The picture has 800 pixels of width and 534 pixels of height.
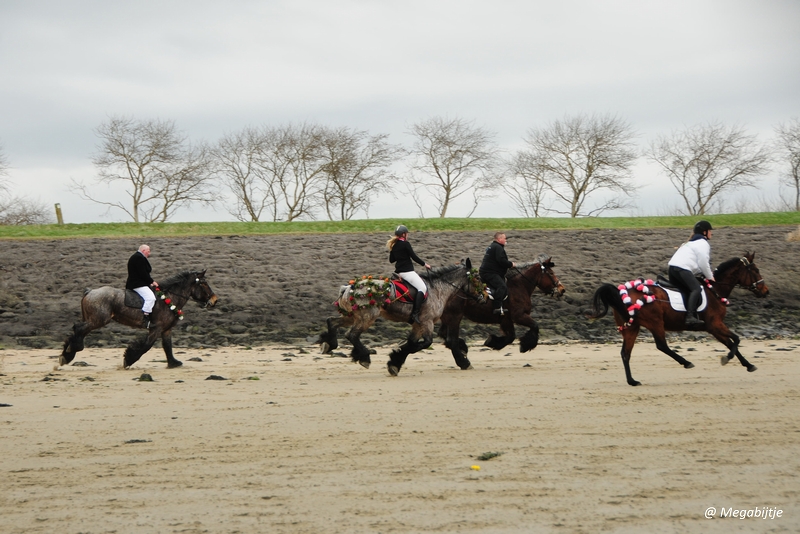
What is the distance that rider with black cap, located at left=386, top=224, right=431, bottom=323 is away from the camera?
13.7 meters

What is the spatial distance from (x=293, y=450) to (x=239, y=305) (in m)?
13.1

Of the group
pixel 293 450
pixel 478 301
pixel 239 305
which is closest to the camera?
pixel 293 450

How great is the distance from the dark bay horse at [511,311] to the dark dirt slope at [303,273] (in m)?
3.26

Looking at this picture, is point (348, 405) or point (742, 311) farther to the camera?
point (742, 311)

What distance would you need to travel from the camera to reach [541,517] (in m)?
5.43

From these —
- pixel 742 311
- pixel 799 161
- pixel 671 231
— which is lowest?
pixel 742 311

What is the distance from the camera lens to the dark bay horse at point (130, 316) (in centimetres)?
1383

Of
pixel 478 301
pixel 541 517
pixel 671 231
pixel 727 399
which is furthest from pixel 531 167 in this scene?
pixel 541 517

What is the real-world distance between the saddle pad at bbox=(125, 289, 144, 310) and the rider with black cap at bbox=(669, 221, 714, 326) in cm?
887

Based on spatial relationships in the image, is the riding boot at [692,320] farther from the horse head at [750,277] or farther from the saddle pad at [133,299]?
the saddle pad at [133,299]

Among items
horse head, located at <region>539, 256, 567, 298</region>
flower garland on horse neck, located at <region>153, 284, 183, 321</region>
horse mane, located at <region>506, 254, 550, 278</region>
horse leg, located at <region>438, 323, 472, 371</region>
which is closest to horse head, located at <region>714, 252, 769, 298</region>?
horse head, located at <region>539, 256, 567, 298</region>

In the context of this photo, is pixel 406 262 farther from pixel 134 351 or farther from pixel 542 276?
pixel 134 351

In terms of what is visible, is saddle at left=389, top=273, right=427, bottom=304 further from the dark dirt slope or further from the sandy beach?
the dark dirt slope

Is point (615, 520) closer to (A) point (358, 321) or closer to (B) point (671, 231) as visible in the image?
(A) point (358, 321)
